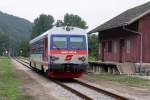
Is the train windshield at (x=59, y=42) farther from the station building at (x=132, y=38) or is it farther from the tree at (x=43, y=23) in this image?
the tree at (x=43, y=23)

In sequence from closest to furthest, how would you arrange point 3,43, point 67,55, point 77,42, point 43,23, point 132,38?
point 67,55 < point 77,42 < point 132,38 < point 43,23 < point 3,43

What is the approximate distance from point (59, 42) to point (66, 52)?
0.82m

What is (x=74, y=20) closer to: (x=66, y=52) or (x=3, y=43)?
(x=3, y=43)

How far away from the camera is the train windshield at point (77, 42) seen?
2436 centimetres

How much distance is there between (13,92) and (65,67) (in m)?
7.06

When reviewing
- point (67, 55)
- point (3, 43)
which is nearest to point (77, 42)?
point (67, 55)

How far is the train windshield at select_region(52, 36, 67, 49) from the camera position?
2424 centimetres

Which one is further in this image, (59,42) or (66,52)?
(59,42)

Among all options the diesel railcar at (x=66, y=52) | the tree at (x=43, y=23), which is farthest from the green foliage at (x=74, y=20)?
the diesel railcar at (x=66, y=52)

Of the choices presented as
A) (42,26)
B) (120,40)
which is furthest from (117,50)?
(42,26)

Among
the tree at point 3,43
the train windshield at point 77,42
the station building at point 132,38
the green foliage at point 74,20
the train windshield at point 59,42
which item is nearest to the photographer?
the train windshield at point 59,42

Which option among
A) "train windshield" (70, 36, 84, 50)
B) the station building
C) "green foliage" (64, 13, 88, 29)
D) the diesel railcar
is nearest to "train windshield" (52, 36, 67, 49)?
the diesel railcar

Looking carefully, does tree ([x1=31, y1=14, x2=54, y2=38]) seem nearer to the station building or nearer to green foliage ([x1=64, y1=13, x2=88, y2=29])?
green foliage ([x1=64, y1=13, x2=88, y2=29])

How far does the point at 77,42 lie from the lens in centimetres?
2453
